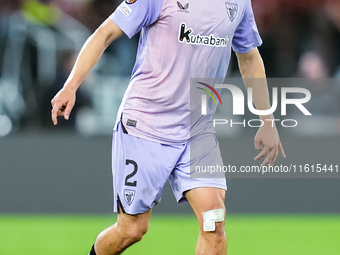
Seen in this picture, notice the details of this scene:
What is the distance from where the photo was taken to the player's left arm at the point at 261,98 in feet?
12.7

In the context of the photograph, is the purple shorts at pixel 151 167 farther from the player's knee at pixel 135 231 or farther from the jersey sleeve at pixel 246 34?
the jersey sleeve at pixel 246 34

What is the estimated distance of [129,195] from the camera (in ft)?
12.1

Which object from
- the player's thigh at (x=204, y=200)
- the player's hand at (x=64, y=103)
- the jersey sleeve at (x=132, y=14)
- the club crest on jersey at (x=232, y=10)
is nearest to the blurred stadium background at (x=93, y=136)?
the player's thigh at (x=204, y=200)

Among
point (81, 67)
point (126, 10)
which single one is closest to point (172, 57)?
point (126, 10)

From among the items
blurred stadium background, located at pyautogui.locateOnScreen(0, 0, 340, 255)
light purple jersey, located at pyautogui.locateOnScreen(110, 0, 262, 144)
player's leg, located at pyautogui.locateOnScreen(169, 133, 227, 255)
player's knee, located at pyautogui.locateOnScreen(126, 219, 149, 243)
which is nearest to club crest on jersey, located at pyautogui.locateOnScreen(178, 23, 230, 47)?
light purple jersey, located at pyautogui.locateOnScreen(110, 0, 262, 144)

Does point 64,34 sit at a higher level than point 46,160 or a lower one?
higher

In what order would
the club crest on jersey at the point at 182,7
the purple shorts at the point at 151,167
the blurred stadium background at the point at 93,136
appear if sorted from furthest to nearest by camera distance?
1. the blurred stadium background at the point at 93,136
2. the purple shorts at the point at 151,167
3. the club crest on jersey at the point at 182,7

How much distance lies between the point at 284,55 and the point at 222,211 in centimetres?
406

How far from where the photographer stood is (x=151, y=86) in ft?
11.9

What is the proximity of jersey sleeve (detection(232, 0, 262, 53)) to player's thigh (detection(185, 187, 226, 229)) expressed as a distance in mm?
1022

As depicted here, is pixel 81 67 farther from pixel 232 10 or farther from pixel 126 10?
pixel 232 10

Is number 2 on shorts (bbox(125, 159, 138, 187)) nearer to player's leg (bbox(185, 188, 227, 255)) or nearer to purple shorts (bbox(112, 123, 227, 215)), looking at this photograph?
purple shorts (bbox(112, 123, 227, 215))

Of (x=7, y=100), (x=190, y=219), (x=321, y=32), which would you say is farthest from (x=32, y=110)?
(x=321, y=32)

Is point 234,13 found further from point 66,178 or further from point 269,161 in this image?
point 66,178
